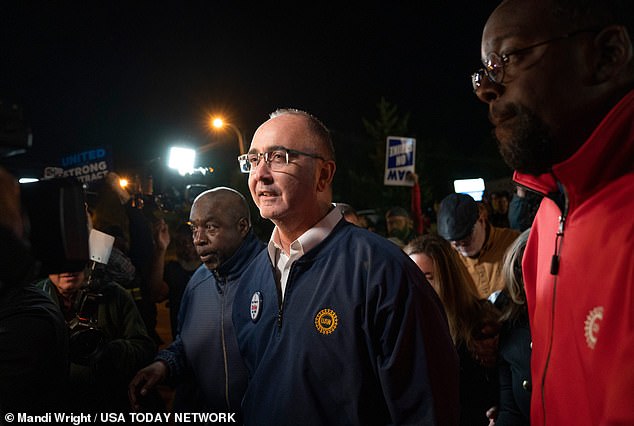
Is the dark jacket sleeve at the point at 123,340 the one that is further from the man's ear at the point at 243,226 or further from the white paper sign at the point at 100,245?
the man's ear at the point at 243,226

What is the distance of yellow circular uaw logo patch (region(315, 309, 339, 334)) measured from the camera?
2.10 meters

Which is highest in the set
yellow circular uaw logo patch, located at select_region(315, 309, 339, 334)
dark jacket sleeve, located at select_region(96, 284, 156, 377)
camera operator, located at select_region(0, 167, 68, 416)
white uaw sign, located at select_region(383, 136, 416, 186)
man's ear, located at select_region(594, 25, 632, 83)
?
man's ear, located at select_region(594, 25, 632, 83)

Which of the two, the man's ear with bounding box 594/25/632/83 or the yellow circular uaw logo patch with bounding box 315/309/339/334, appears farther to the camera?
the yellow circular uaw logo patch with bounding box 315/309/339/334

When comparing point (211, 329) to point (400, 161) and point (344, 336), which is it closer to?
point (344, 336)

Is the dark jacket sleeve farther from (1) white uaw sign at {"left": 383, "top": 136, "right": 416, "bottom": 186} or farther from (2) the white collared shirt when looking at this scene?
(1) white uaw sign at {"left": 383, "top": 136, "right": 416, "bottom": 186}

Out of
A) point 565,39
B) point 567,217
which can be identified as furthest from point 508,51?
point 567,217

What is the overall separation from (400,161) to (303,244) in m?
8.46

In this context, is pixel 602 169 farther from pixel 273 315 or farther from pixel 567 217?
pixel 273 315

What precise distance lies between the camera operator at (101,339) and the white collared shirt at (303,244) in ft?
4.40

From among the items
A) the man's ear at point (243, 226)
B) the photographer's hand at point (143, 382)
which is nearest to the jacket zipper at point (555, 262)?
the photographer's hand at point (143, 382)

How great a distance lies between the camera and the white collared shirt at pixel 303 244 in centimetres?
235

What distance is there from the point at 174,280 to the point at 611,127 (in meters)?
5.44

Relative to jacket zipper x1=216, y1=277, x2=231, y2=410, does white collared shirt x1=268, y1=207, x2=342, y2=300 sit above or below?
above

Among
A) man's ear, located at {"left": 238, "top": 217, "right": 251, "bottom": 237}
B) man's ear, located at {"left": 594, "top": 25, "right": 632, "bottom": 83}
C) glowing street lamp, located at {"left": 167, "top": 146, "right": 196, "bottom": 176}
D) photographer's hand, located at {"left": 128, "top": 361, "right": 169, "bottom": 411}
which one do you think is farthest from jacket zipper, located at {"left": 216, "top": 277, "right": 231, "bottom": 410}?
glowing street lamp, located at {"left": 167, "top": 146, "right": 196, "bottom": 176}
